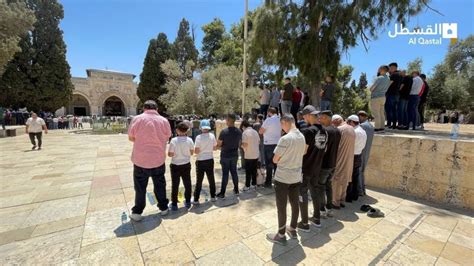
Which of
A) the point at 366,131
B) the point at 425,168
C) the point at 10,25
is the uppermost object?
the point at 10,25

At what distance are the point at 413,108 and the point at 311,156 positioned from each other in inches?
212

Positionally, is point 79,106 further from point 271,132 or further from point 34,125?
point 271,132

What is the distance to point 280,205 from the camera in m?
2.87

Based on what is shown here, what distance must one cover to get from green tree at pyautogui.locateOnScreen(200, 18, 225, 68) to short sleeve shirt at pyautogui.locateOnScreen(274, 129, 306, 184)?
29.4m

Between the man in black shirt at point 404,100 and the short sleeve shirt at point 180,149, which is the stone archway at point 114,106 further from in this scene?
the man in black shirt at point 404,100

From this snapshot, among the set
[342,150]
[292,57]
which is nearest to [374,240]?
[342,150]

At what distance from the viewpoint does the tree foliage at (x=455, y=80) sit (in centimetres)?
2308

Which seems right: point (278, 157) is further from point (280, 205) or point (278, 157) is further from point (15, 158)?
point (15, 158)

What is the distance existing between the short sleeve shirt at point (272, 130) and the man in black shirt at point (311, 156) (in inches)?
65.9

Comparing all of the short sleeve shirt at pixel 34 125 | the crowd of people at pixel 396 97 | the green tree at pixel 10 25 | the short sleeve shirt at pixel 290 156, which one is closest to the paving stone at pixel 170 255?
the short sleeve shirt at pixel 290 156

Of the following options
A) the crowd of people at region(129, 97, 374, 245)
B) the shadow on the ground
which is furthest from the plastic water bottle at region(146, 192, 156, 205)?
the shadow on the ground

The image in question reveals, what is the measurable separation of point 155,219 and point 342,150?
342 centimetres

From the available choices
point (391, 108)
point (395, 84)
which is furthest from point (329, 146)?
point (391, 108)

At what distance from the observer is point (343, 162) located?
397cm
